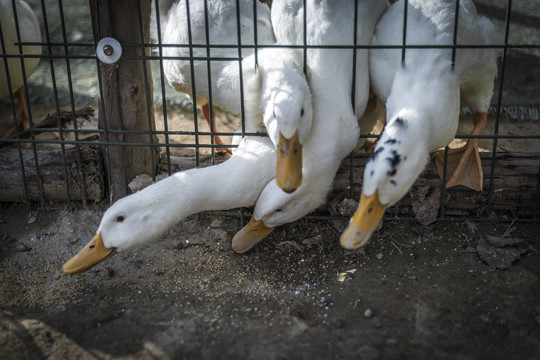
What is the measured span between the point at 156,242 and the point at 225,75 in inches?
46.1

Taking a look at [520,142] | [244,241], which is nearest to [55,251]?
[244,241]

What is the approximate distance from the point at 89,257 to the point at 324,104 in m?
1.55

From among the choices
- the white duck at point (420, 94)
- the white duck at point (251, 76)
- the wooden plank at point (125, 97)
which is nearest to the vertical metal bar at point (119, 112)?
the wooden plank at point (125, 97)

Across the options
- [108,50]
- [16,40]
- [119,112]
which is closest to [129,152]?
[119,112]

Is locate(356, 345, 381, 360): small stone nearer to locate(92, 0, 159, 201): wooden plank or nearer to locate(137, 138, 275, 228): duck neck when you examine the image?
locate(137, 138, 275, 228): duck neck

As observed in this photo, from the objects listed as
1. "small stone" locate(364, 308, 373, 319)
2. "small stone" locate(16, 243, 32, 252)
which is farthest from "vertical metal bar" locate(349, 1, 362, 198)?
"small stone" locate(16, 243, 32, 252)

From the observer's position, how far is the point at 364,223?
2543mm

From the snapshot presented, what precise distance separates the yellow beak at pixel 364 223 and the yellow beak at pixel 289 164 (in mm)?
392

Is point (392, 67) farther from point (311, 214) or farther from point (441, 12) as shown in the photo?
point (311, 214)

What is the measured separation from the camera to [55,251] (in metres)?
3.43

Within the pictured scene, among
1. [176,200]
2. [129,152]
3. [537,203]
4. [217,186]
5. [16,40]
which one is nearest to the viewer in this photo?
[176,200]

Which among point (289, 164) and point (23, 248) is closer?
point (289, 164)

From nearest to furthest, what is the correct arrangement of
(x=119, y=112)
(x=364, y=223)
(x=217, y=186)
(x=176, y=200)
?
(x=364, y=223), (x=176, y=200), (x=217, y=186), (x=119, y=112)

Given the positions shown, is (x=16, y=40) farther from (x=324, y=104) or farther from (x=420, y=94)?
(x=420, y=94)
